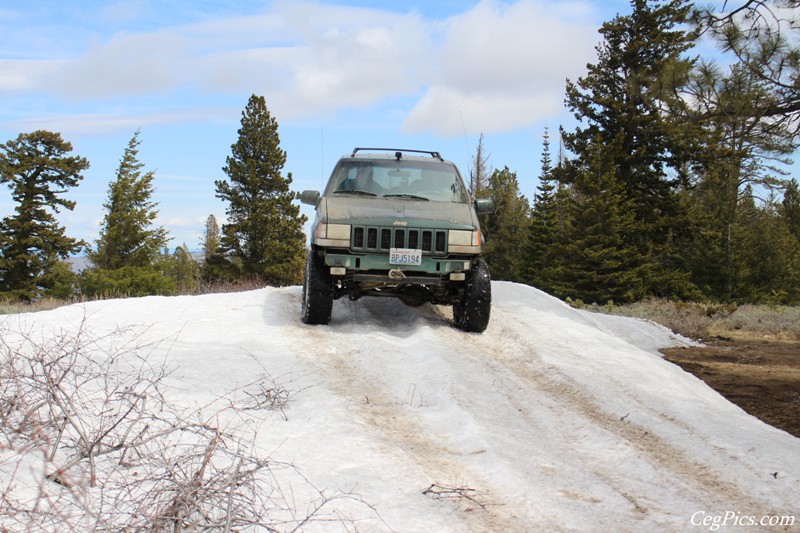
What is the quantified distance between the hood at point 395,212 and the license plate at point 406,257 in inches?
13.1

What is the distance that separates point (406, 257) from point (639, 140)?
98.0 feet

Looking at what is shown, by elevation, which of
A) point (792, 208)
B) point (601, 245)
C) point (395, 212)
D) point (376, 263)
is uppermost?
point (792, 208)

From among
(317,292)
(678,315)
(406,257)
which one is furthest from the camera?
(678,315)

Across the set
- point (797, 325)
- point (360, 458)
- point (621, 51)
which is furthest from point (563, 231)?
point (360, 458)

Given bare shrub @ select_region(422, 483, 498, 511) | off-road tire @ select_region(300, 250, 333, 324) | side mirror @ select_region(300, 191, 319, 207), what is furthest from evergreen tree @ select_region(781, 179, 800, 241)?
bare shrub @ select_region(422, 483, 498, 511)

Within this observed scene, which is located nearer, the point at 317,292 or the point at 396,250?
the point at 396,250

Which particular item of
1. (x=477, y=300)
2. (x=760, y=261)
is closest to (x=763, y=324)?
(x=477, y=300)

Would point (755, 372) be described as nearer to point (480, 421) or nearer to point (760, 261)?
point (480, 421)

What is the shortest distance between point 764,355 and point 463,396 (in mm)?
6716

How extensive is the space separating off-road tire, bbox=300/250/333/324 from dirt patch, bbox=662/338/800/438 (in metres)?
4.79

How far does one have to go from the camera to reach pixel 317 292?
26.4 ft

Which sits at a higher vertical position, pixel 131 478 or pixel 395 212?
pixel 395 212

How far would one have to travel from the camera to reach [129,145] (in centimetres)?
5012

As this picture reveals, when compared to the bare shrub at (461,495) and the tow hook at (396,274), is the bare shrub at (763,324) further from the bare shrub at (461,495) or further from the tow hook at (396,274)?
the bare shrub at (461,495)
